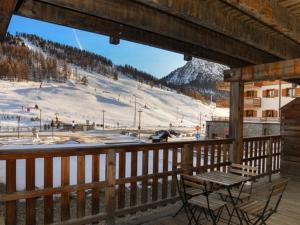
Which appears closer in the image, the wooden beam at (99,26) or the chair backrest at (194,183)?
the wooden beam at (99,26)

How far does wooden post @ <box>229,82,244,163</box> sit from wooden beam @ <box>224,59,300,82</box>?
0.63 feet

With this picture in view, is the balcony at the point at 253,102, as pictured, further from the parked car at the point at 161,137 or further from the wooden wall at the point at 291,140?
the wooden wall at the point at 291,140

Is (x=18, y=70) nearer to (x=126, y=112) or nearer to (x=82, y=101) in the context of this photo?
(x=82, y=101)

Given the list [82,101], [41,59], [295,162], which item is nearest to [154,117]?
[82,101]

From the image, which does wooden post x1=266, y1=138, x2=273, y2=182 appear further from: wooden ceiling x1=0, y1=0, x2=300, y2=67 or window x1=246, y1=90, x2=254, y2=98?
window x1=246, y1=90, x2=254, y2=98

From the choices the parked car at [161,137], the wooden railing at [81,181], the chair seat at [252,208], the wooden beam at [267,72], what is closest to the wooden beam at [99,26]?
the wooden beam at [267,72]

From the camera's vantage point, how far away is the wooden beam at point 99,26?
2.97 metres

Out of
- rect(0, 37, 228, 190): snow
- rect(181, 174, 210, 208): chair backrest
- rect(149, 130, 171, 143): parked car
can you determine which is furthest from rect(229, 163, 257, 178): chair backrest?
rect(0, 37, 228, 190): snow

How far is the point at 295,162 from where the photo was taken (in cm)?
683

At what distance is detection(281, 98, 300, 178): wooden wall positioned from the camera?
270 inches

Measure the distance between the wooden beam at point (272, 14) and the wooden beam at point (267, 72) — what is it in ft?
4.36

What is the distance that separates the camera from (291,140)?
277 inches

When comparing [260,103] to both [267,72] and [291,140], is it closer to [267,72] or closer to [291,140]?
[291,140]

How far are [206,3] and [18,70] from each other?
101779 millimetres
